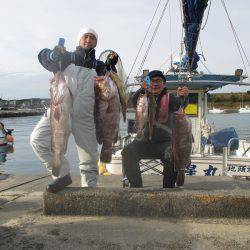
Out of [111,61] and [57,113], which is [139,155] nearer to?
[111,61]

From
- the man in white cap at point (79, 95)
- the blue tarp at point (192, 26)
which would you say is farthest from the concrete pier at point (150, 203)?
the blue tarp at point (192, 26)

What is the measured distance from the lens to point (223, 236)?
3.80 meters

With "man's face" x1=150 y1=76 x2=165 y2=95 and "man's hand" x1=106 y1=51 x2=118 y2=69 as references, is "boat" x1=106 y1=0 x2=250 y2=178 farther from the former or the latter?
"man's hand" x1=106 y1=51 x2=118 y2=69

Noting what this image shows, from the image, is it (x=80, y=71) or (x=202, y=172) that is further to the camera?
(x=202, y=172)

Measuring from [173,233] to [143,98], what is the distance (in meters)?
1.69

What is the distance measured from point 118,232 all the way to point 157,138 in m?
1.91

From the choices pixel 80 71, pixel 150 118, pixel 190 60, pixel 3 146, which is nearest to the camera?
pixel 80 71

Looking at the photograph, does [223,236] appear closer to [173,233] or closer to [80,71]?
[173,233]

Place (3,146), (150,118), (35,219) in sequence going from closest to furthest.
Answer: (35,219)
(150,118)
(3,146)

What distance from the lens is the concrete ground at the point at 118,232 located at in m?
3.63

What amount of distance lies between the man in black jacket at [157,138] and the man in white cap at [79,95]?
773 mm

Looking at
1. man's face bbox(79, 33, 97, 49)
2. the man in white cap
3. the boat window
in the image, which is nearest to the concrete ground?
the man in white cap

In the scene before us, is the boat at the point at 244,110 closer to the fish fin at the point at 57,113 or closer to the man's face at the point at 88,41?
the man's face at the point at 88,41

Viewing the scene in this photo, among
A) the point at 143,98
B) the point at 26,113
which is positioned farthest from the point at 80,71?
the point at 26,113
